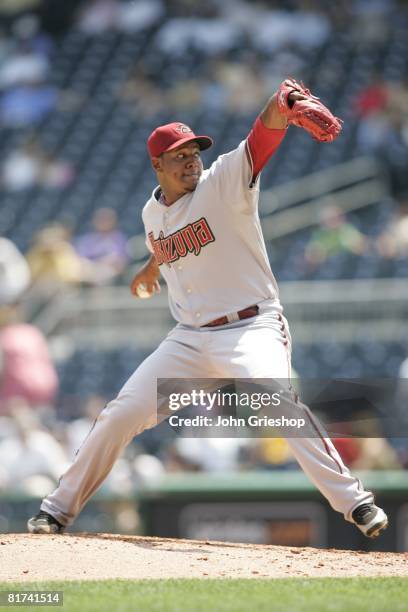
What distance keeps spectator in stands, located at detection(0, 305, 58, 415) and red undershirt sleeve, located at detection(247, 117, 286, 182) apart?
433cm

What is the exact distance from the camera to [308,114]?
4.18m

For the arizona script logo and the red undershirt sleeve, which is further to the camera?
the arizona script logo

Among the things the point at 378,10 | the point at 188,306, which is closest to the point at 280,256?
the point at 378,10

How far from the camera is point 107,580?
4004 mm

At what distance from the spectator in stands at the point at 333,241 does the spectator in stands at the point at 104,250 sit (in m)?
1.66

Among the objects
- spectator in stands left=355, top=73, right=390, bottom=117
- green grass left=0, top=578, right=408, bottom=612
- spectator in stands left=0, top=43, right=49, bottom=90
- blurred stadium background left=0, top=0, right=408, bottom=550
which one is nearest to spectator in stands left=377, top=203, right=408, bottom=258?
blurred stadium background left=0, top=0, right=408, bottom=550

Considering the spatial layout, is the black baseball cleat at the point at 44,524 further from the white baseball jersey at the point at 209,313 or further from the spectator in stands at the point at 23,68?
the spectator in stands at the point at 23,68

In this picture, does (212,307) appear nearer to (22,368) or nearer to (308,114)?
(308,114)

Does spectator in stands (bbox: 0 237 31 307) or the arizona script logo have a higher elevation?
the arizona script logo

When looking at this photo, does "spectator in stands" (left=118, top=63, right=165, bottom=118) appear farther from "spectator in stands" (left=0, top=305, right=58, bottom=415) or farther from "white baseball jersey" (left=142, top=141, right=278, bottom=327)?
"white baseball jersey" (left=142, top=141, right=278, bottom=327)

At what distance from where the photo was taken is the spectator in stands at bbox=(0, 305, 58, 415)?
27.6ft

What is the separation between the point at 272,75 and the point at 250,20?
1.58m

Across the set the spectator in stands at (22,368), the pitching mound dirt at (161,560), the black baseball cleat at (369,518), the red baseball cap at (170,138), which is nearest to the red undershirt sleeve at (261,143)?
the red baseball cap at (170,138)

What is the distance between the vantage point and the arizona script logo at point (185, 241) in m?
4.56
